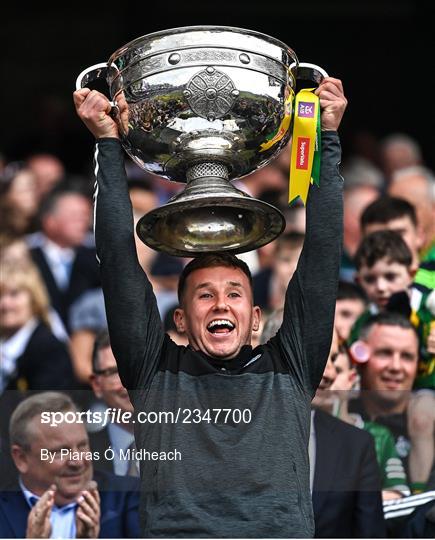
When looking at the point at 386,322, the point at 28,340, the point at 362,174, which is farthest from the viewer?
the point at 362,174

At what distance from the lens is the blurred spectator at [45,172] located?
11266mm

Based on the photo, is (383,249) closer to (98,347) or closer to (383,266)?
(383,266)

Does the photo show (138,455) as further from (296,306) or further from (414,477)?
(414,477)

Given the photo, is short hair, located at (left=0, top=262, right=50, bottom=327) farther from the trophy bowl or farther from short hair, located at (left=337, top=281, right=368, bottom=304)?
the trophy bowl

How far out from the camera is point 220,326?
5480 millimetres

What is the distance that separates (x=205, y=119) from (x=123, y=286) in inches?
22.8

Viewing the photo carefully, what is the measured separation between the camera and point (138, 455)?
5559 millimetres

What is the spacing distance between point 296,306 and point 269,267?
383cm

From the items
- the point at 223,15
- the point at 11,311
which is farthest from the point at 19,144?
the point at 11,311

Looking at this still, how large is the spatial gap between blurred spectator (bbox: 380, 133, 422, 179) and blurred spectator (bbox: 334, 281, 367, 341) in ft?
15.3

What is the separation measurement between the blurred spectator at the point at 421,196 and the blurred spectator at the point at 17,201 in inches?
87.3

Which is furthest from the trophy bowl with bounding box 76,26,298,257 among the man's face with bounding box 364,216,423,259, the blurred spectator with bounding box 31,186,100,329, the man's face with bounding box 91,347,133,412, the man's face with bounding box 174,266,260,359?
the blurred spectator with bounding box 31,186,100,329

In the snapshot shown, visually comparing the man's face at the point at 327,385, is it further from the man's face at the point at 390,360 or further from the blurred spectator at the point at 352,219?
the blurred spectator at the point at 352,219

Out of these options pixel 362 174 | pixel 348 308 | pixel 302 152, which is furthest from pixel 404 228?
pixel 362 174
